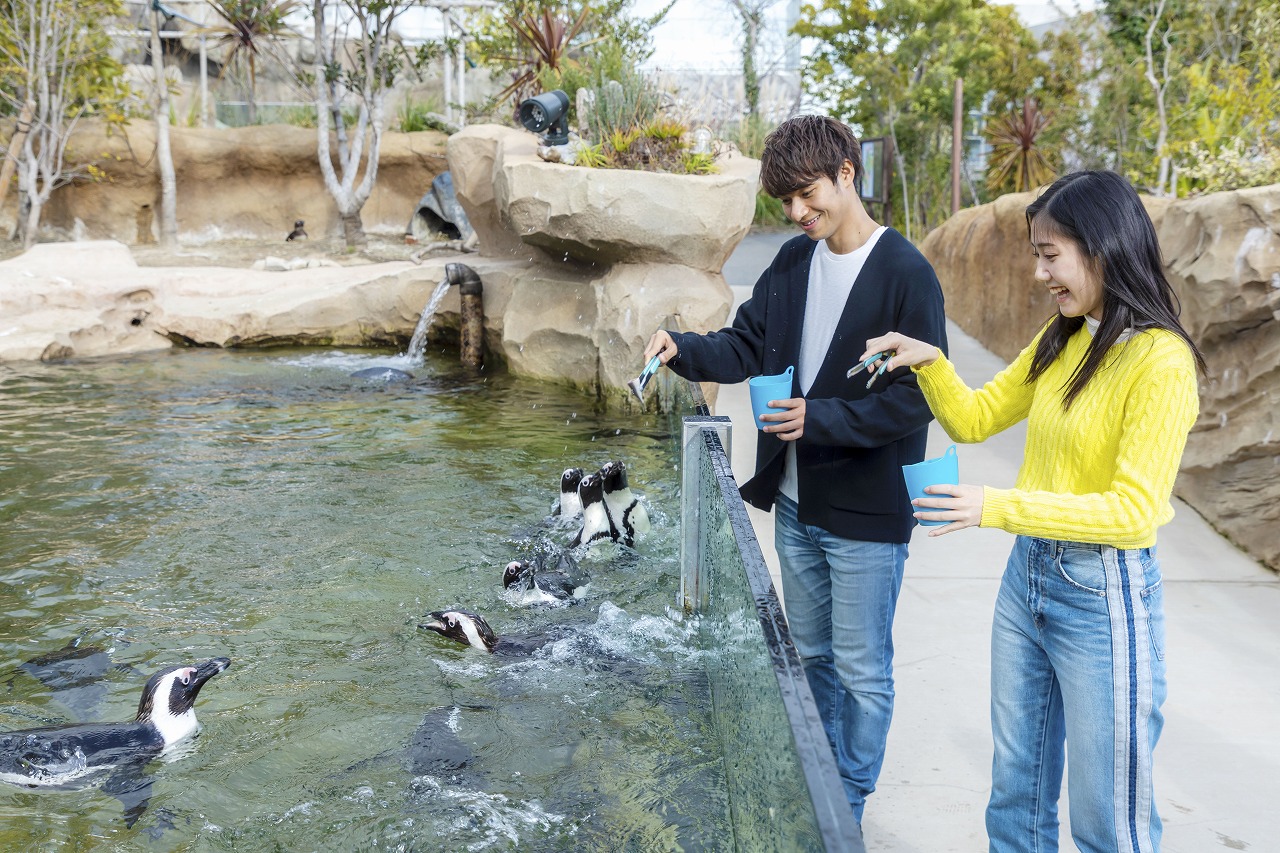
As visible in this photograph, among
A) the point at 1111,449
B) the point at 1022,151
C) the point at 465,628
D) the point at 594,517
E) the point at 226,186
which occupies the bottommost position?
the point at 465,628

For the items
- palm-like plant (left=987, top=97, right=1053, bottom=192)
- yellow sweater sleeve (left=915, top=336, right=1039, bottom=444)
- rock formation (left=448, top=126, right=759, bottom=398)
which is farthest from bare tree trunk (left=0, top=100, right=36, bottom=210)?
yellow sweater sleeve (left=915, top=336, right=1039, bottom=444)

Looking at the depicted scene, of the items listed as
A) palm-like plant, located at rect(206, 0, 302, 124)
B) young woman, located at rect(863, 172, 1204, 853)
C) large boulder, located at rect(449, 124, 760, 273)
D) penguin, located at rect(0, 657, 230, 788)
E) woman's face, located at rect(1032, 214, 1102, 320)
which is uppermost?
palm-like plant, located at rect(206, 0, 302, 124)

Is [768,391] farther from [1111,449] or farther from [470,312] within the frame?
[470,312]

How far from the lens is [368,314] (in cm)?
1162

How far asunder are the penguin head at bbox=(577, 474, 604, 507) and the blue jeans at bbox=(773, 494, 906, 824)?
2589 mm

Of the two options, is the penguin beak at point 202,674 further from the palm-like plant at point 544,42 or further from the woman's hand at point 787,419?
the palm-like plant at point 544,42

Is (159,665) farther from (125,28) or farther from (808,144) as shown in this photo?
(125,28)

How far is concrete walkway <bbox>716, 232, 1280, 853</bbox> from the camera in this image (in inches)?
118

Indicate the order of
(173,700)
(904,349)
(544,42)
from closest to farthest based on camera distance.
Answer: (904,349) < (173,700) < (544,42)

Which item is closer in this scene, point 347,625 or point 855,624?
point 855,624

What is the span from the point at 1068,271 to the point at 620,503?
3.65 meters

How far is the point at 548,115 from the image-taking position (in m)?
9.87

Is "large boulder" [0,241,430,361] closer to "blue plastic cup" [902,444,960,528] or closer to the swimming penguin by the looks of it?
the swimming penguin

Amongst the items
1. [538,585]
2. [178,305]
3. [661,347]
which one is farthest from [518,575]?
[178,305]
